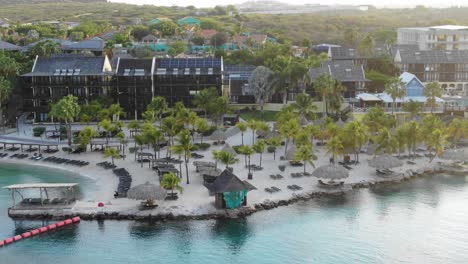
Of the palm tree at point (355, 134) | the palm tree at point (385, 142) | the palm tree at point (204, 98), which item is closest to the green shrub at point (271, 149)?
the palm tree at point (355, 134)

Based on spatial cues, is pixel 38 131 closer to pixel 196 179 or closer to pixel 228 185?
pixel 196 179

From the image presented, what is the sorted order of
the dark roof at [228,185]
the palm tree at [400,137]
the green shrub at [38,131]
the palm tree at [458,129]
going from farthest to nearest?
the green shrub at [38,131] → the palm tree at [458,129] → the palm tree at [400,137] → the dark roof at [228,185]

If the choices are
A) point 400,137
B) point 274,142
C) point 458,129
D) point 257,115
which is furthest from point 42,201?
point 458,129

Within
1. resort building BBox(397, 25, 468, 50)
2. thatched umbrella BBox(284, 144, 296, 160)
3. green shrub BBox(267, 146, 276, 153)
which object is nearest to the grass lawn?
green shrub BBox(267, 146, 276, 153)

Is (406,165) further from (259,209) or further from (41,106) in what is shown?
(41,106)

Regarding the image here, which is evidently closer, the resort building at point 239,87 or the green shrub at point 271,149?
the green shrub at point 271,149

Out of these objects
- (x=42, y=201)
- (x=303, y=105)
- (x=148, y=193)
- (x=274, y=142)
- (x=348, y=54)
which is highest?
(x=348, y=54)

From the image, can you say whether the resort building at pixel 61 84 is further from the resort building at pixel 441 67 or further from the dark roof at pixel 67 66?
the resort building at pixel 441 67
